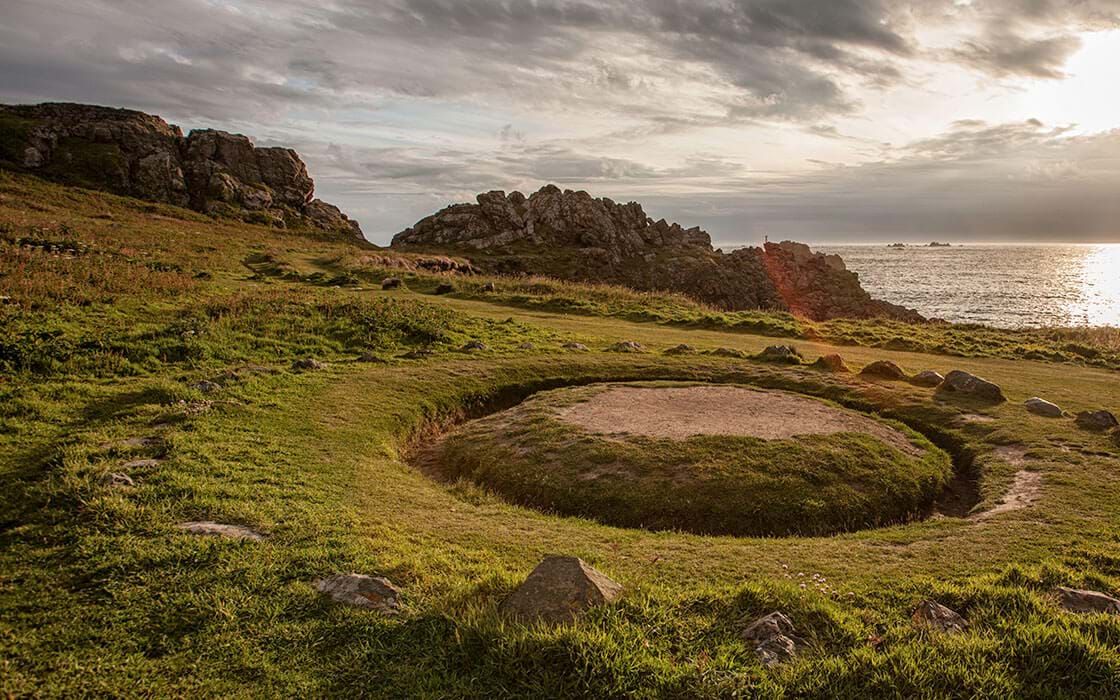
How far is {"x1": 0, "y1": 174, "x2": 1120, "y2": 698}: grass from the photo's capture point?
6277 millimetres

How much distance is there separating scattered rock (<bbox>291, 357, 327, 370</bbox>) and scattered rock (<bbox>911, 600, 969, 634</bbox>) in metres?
17.7

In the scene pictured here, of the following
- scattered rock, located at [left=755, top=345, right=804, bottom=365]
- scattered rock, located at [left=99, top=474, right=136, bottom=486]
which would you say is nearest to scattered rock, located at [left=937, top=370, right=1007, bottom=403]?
scattered rock, located at [left=755, top=345, right=804, bottom=365]

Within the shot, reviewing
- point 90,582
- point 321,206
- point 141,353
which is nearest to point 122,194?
point 321,206

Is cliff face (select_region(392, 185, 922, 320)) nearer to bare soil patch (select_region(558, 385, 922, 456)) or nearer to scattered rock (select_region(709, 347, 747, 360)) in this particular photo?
scattered rock (select_region(709, 347, 747, 360))

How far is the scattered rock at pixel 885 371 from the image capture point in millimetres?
23291

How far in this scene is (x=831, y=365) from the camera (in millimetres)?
24484

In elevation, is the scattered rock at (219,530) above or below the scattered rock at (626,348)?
below

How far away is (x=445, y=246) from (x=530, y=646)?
4352 inches

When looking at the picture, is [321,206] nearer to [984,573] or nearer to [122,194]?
[122,194]

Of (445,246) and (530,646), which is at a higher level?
(445,246)

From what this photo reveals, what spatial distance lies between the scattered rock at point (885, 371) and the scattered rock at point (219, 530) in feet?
73.6

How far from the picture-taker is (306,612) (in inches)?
285

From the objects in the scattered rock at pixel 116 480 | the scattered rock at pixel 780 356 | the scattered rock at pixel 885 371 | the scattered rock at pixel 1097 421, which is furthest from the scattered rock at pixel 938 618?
the scattered rock at pixel 780 356

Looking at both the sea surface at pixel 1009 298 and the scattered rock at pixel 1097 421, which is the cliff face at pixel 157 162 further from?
the sea surface at pixel 1009 298
